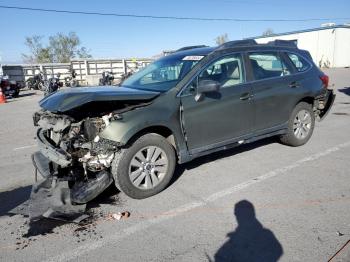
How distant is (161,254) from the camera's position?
3.19 m

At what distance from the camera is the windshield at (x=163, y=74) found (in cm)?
495

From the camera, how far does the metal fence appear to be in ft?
94.6

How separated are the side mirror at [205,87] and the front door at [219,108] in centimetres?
7

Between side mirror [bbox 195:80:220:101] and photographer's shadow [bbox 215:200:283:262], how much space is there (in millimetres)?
1711

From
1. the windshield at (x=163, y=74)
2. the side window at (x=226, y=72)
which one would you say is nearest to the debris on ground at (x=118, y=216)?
the windshield at (x=163, y=74)

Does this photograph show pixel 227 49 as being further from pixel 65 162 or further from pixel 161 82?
pixel 65 162

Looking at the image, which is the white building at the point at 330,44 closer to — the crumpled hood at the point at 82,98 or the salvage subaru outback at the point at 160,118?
the salvage subaru outback at the point at 160,118

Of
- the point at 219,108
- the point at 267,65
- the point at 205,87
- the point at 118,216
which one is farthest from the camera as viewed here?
the point at 267,65

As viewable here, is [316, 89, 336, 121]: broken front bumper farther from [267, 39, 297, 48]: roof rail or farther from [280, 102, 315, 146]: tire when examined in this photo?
[267, 39, 297, 48]: roof rail

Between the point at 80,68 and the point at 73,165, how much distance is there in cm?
2775

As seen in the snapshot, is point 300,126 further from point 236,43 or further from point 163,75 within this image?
point 163,75

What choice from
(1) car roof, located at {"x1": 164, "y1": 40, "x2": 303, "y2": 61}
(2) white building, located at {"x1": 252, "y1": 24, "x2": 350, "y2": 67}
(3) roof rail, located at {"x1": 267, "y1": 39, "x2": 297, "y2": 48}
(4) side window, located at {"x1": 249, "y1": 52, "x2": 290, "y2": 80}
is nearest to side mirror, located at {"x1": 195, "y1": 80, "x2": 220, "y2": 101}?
(1) car roof, located at {"x1": 164, "y1": 40, "x2": 303, "y2": 61}

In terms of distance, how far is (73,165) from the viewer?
429 centimetres

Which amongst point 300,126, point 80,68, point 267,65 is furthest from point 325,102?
point 80,68
